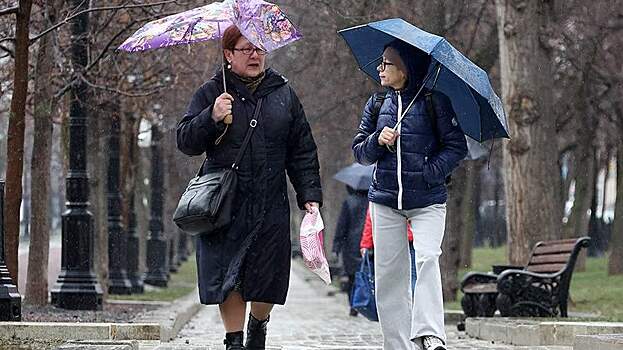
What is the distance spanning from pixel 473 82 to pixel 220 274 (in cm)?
209

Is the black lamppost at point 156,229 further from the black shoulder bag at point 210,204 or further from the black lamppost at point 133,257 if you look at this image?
the black shoulder bag at point 210,204

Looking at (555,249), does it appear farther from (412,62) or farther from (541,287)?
(412,62)

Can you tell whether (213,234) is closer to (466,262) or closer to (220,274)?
(220,274)

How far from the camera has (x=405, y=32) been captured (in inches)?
366

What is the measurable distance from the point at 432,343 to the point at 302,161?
1.28 m

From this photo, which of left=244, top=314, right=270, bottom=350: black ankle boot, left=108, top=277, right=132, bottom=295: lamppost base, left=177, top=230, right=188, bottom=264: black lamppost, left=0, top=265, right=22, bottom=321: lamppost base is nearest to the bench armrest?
left=0, top=265, right=22, bottom=321: lamppost base

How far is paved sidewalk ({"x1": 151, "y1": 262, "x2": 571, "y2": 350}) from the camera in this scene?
42.3 feet

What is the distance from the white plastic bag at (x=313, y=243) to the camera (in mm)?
8586

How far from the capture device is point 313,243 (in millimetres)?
8625

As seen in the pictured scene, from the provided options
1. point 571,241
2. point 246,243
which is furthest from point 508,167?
point 246,243

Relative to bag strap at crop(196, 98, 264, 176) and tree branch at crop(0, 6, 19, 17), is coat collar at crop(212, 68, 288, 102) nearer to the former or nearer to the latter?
bag strap at crop(196, 98, 264, 176)

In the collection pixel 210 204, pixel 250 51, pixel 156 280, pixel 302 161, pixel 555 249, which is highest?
pixel 250 51

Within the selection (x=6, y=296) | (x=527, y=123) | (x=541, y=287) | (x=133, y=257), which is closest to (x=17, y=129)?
(x=6, y=296)

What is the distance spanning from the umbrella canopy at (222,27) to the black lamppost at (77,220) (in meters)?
8.24
